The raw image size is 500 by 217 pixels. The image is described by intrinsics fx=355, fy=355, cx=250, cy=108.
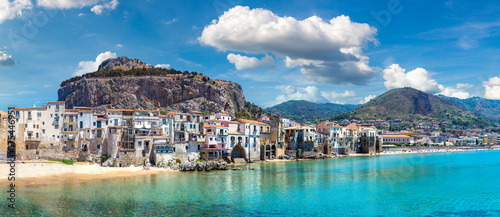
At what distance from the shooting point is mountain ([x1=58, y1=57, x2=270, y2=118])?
491ft

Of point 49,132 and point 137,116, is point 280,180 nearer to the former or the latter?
point 137,116

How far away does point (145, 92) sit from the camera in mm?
155375

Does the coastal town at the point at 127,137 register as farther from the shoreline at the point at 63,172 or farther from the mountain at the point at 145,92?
the mountain at the point at 145,92

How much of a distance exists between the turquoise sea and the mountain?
9917cm

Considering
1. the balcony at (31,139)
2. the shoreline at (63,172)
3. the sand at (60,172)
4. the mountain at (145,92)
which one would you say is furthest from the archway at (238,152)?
the mountain at (145,92)

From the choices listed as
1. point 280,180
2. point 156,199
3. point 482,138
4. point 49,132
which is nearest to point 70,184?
point 156,199

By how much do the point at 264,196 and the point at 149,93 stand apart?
124 meters

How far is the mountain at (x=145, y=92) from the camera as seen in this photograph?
150 metres

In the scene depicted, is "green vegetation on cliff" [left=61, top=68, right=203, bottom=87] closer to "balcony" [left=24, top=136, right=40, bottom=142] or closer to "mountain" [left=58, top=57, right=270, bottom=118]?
"mountain" [left=58, top=57, right=270, bottom=118]

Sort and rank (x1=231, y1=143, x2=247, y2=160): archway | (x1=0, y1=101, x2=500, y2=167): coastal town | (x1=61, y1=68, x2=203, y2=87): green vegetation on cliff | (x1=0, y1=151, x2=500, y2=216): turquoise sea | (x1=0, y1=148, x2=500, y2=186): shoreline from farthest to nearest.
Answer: (x1=61, y1=68, x2=203, y2=87): green vegetation on cliff
(x1=231, y1=143, x2=247, y2=160): archway
(x1=0, y1=101, x2=500, y2=167): coastal town
(x1=0, y1=148, x2=500, y2=186): shoreline
(x1=0, y1=151, x2=500, y2=216): turquoise sea

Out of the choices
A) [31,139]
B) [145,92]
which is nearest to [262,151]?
[31,139]

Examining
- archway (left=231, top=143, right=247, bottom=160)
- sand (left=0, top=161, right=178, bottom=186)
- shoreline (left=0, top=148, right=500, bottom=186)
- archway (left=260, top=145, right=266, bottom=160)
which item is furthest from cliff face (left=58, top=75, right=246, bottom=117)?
sand (left=0, top=161, right=178, bottom=186)

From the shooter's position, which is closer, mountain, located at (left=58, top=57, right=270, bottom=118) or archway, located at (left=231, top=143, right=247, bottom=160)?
archway, located at (left=231, top=143, right=247, bottom=160)

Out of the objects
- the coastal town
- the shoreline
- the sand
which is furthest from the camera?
the coastal town
